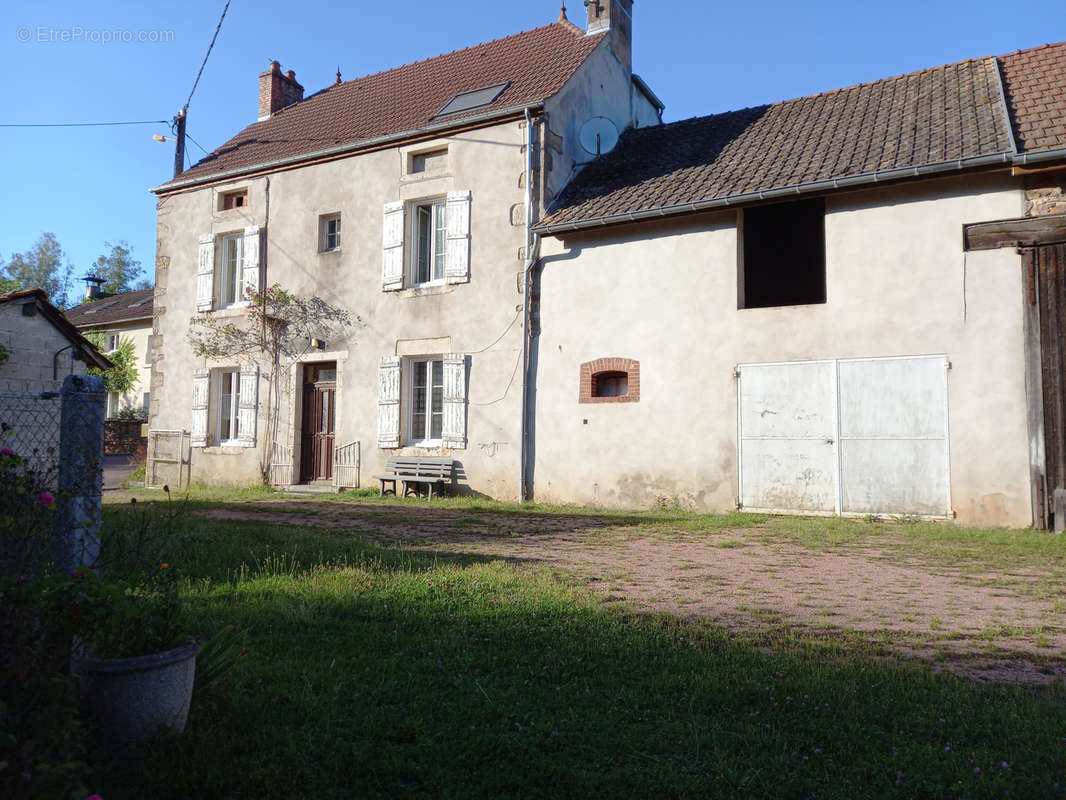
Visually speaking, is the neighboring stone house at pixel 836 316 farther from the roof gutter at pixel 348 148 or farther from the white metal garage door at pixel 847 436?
the roof gutter at pixel 348 148

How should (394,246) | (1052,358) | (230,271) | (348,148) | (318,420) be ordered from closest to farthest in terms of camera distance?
(1052,358) → (394,246) → (348,148) → (318,420) → (230,271)

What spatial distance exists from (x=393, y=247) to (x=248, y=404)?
416cm

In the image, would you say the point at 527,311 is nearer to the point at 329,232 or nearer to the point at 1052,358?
the point at 329,232

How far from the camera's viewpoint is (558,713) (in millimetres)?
2758

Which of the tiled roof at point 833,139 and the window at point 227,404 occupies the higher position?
the tiled roof at point 833,139

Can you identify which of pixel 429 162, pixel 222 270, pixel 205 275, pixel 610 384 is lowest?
pixel 610 384

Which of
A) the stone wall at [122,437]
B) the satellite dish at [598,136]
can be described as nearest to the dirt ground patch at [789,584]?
the satellite dish at [598,136]

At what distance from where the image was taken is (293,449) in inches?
542

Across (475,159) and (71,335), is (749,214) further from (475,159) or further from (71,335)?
(71,335)

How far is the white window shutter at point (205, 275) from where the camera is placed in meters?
15.0

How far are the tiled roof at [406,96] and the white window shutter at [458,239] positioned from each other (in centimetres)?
135

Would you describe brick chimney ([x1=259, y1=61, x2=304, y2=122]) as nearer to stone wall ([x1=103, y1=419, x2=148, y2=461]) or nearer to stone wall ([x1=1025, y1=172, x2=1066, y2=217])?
stone wall ([x1=103, y1=419, x2=148, y2=461])

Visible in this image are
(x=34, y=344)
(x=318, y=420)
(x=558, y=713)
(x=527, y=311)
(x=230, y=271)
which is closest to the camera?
(x=558, y=713)

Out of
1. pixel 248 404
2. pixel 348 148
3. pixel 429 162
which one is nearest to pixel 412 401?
pixel 248 404
